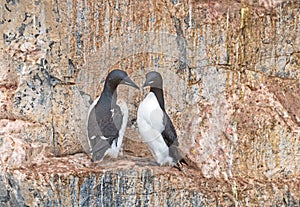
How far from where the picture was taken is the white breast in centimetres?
477

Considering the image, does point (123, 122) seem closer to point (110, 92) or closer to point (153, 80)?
point (110, 92)

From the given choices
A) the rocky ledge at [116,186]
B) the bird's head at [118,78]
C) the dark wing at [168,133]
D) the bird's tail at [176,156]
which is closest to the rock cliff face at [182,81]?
the rocky ledge at [116,186]

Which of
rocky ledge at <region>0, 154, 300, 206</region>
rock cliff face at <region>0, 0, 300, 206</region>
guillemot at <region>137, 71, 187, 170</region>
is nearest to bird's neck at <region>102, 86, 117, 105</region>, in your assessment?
guillemot at <region>137, 71, 187, 170</region>

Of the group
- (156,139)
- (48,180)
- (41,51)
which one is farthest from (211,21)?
(48,180)

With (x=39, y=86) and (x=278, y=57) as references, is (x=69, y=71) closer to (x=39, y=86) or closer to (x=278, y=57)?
(x=39, y=86)

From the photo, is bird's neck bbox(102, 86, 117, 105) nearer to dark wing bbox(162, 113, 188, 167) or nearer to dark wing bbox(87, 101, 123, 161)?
dark wing bbox(87, 101, 123, 161)

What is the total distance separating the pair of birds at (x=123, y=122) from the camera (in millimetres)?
4734

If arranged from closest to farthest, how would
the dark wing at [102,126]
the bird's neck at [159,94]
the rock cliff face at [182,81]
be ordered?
the dark wing at [102,126], the bird's neck at [159,94], the rock cliff face at [182,81]

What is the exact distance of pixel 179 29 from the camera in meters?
5.11

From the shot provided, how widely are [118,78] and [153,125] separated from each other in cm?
43

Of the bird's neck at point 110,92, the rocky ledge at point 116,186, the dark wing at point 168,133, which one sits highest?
the bird's neck at point 110,92

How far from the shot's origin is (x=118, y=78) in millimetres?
4754

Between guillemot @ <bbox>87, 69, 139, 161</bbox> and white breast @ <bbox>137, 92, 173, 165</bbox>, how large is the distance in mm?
145

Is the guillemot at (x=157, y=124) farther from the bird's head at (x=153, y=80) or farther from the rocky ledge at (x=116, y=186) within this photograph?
→ the rocky ledge at (x=116, y=186)
